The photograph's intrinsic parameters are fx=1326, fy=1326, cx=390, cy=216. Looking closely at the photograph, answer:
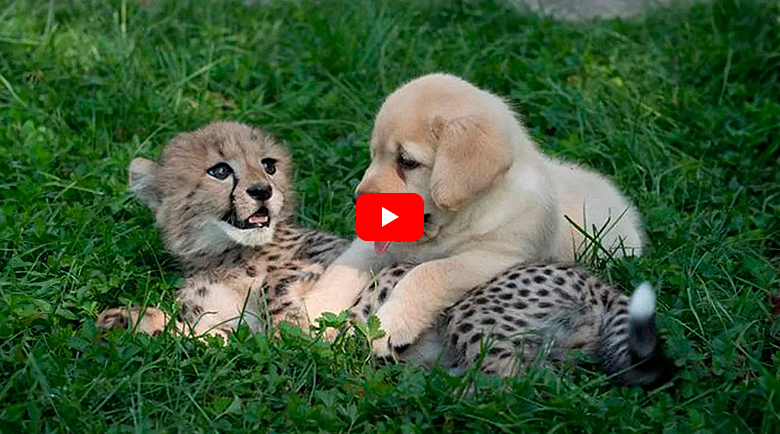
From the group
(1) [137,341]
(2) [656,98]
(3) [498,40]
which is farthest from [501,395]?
(3) [498,40]

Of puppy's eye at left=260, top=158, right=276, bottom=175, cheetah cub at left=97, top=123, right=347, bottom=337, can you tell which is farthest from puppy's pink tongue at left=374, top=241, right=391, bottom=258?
puppy's eye at left=260, top=158, right=276, bottom=175

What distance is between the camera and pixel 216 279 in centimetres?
467

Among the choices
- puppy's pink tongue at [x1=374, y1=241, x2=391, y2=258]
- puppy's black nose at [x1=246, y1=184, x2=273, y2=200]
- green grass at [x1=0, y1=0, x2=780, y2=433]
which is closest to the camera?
green grass at [x1=0, y1=0, x2=780, y2=433]

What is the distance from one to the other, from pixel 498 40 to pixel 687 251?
7.58 feet

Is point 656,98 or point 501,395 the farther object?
point 656,98

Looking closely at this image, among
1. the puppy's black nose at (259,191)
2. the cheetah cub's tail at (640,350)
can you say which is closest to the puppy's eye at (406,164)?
the puppy's black nose at (259,191)

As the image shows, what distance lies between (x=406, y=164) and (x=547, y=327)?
72cm

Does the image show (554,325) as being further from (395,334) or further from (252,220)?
(252,220)

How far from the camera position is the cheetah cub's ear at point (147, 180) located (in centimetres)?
490

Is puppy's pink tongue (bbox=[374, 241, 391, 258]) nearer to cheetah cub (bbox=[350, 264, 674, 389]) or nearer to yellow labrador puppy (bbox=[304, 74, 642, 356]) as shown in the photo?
yellow labrador puppy (bbox=[304, 74, 642, 356])

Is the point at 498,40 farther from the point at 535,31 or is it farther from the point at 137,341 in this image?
the point at 137,341

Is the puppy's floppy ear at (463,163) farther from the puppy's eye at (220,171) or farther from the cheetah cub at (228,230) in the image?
the puppy's eye at (220,171)

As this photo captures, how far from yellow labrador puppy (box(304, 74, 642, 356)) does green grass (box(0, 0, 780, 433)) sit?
268 mm

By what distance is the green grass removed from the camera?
375 centimetres
